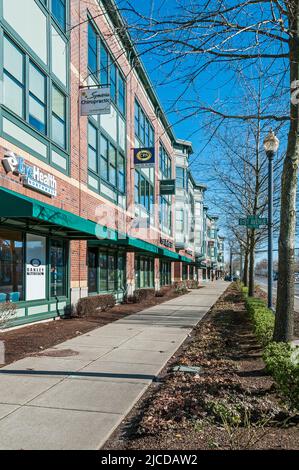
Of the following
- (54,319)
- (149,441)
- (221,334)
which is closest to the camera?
(149,441)

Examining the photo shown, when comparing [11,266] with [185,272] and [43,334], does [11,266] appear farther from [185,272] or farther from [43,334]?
[185,272]

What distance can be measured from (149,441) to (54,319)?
9.11 metres

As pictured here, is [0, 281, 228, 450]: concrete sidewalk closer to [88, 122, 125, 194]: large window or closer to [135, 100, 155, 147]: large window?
[88, 122, 125, 194]: large window

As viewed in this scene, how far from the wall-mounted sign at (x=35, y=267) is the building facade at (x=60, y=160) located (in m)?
0.03

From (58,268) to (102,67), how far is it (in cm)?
683

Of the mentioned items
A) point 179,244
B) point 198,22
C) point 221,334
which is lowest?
point 221,334

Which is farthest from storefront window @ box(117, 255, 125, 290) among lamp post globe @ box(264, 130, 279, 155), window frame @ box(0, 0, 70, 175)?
lamp post globe @ box(264, 130, 279, 155)

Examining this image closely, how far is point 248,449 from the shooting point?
350 centimetres

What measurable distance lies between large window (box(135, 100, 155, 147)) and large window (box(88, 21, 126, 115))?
322 centimetres

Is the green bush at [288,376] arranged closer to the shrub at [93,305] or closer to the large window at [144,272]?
the shrub at [93,305]

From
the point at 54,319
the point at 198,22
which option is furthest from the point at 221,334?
the point at 198,22

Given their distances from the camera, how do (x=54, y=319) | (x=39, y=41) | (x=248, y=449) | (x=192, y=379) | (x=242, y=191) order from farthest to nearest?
(x=242, y=191) → (x=54, y=319) → (x=39, y=41) → (x=192, y=379) → (x=248, y=449)

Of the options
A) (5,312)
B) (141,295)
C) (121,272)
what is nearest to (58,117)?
(5,312)

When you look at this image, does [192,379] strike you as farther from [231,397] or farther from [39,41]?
[39,41]
